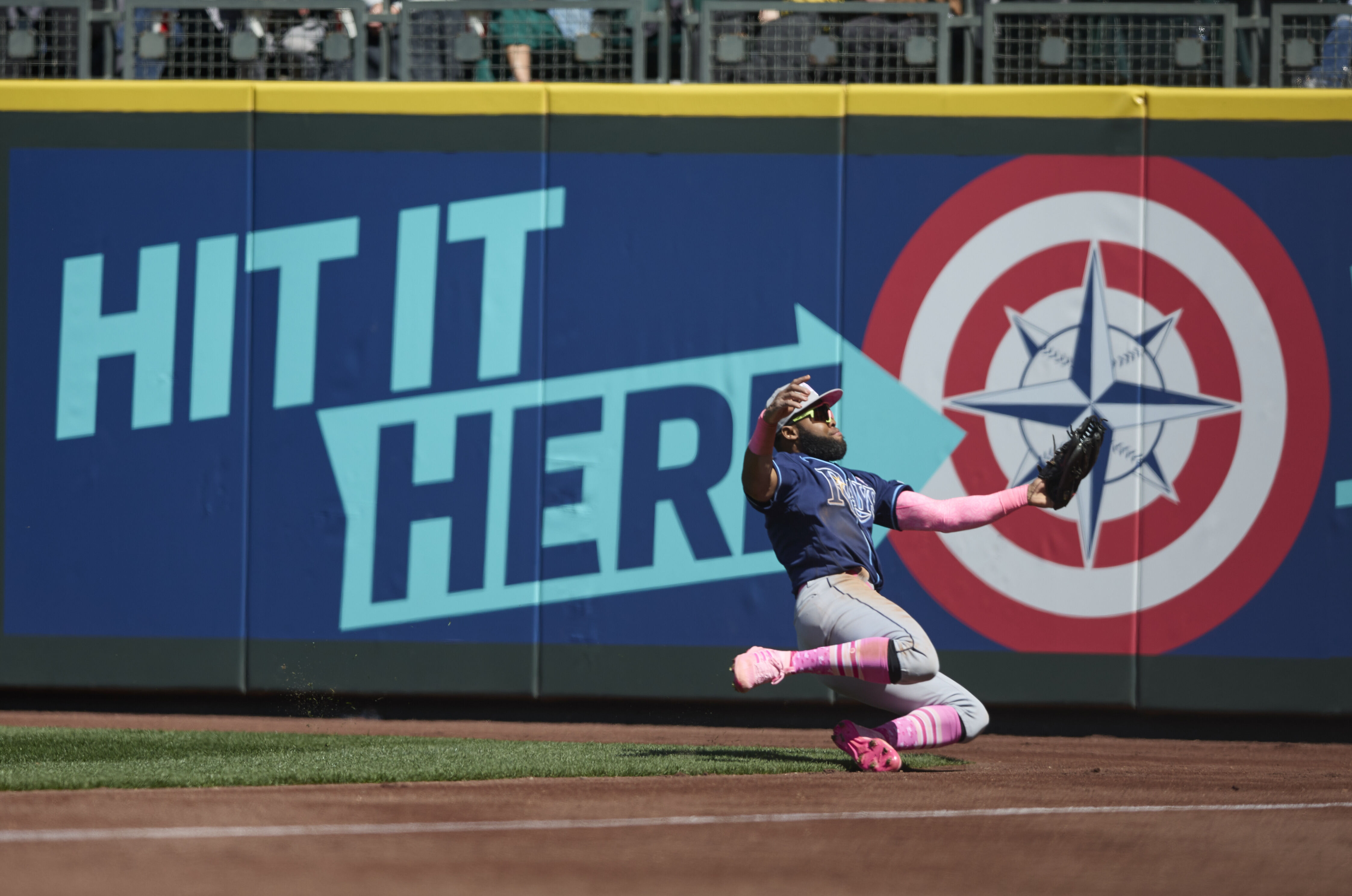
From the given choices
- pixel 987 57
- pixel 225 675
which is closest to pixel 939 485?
pixel 987 57

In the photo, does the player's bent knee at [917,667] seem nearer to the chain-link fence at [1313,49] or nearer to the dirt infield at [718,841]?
the dirt infield at [718,841]

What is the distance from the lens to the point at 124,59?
6.44m

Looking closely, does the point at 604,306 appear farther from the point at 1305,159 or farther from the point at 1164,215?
the point at 1305,159

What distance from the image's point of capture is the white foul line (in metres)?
3.08

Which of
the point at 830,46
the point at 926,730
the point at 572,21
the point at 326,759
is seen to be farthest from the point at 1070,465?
the point at 572,21

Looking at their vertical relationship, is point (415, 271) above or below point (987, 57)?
below

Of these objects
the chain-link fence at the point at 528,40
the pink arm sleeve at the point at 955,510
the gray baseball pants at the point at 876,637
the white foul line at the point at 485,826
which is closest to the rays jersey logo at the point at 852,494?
the pink arm sleeve at the point at 955,510

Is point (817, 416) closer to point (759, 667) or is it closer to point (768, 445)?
point (768, 445)

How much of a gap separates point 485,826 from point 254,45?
488cm

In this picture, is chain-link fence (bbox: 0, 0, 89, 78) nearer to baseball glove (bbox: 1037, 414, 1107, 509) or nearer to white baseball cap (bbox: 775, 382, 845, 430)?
white baseball cap (bbox: 775, 382, 845, 430)

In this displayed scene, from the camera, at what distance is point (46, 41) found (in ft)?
21.2

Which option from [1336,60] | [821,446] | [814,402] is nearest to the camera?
[814,402]

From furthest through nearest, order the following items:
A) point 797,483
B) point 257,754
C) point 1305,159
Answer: point 1305,159 → point 257,754 → point 797,483

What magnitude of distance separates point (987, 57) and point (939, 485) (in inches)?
94.5
